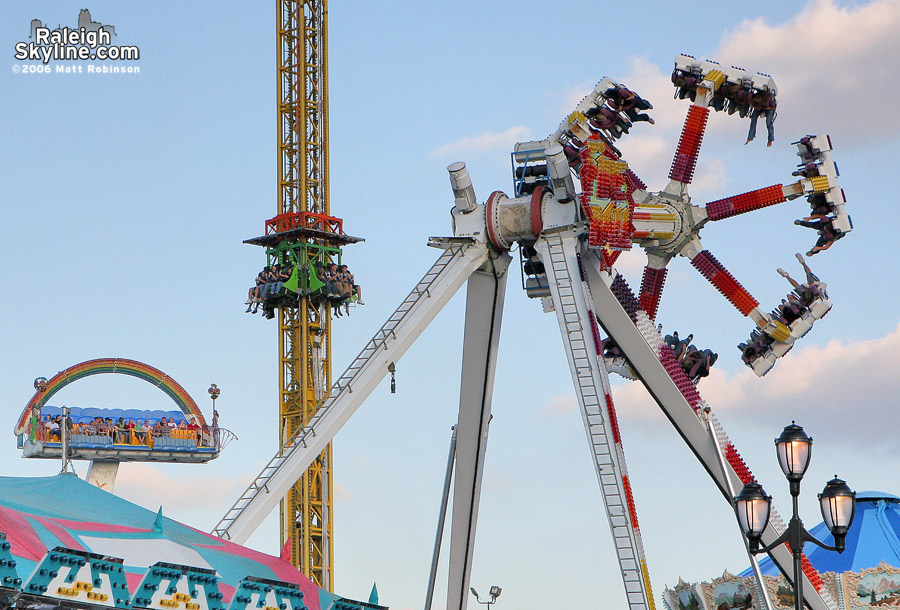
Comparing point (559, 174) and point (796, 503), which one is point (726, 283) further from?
point (796, 503)

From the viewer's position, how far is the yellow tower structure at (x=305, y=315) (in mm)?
58094

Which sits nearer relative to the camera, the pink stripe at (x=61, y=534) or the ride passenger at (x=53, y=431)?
the pink stripe at (x=61, y=534)

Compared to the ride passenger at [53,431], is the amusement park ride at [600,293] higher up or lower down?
lower down

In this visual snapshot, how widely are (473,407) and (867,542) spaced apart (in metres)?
9.93

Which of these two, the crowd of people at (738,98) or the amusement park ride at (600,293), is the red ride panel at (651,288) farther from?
the crowd of people at (738,98)

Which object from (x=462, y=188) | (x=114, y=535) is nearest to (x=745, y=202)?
(x=462, y=188)

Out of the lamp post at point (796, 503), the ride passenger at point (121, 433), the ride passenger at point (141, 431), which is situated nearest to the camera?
the lamp post at point (796, 503)

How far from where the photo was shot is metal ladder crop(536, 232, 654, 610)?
1164 inches

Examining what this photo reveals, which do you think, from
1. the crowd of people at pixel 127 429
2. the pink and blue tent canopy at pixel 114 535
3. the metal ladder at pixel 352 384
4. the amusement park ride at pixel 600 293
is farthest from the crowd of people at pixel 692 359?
the crowd of people at pixel 127 429

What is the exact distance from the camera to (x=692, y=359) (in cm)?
3616

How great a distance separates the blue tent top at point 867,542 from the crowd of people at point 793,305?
4517 mm

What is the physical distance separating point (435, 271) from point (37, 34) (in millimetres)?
13851

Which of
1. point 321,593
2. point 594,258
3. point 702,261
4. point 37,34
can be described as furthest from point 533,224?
point 37,34

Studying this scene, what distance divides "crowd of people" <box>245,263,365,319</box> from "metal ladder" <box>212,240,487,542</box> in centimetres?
2486
